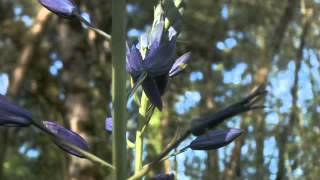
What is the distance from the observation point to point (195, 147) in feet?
6.76

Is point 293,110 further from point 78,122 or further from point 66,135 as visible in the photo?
point 66,135

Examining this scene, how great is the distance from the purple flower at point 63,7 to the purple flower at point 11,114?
0.37 metres

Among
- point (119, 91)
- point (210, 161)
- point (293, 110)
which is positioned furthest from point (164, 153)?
point (210, 161)

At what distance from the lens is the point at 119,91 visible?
72.1 inches

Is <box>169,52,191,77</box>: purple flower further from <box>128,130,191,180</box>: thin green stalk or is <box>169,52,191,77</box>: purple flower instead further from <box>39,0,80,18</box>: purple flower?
<box>128,130,191,180</box>: thin green stalk

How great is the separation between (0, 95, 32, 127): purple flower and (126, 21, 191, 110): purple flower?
335 millimetres

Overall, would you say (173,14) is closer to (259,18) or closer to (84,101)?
(84,101)

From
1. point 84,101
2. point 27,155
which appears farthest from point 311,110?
point 27,155

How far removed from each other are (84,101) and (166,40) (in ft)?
16.4

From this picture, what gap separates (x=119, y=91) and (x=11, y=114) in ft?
1.14

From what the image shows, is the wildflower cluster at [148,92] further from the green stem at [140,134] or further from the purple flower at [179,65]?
the purple flower at [179,65]

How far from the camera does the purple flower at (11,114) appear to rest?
193 centimetres

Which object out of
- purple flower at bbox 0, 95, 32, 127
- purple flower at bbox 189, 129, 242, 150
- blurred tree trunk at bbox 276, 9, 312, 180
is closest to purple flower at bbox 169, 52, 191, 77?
purple flower at bbox 189, 129, 242, 150

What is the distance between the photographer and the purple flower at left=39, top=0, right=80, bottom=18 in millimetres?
2164
